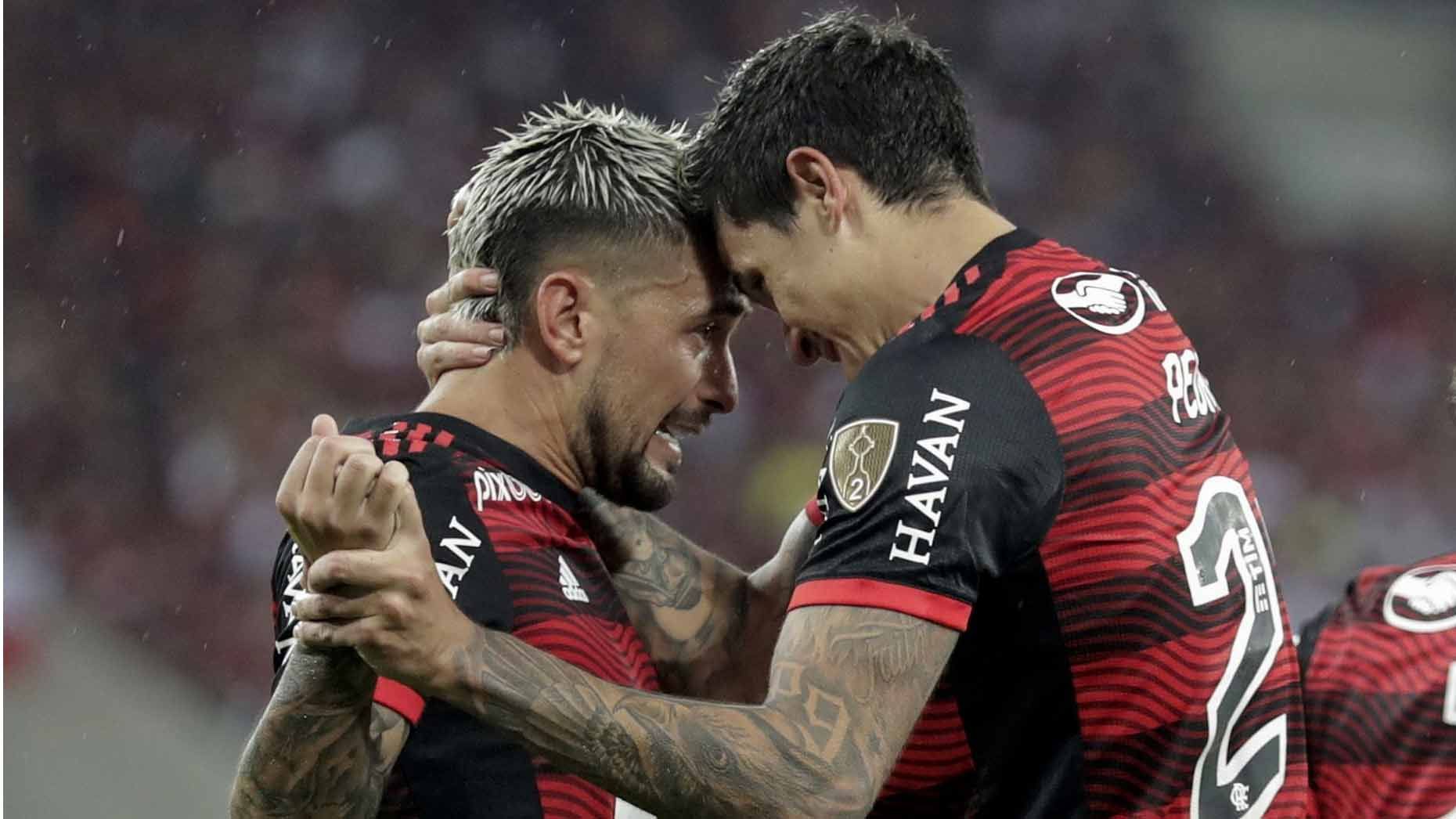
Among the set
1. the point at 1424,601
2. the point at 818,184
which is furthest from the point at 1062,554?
the point at 1424,601

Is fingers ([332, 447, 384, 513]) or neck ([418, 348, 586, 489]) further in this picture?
neck ([418, 348, 586, 489])

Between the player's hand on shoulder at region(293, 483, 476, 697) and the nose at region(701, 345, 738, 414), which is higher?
the nose at region(701, 345, 738, 414)

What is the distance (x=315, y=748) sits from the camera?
2.19 metres

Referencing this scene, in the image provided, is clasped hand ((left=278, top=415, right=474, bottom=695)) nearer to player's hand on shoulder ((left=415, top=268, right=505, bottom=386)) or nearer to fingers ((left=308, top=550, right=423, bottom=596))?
fingers ((left=308, top=550, right=423, bottom=596))

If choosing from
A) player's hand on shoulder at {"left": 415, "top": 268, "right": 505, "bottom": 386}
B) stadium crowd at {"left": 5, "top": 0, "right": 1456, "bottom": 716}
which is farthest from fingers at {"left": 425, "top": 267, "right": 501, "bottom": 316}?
stadium crowd at {"left": 5, "top": 0, "right": 1456, "bottom": 716}

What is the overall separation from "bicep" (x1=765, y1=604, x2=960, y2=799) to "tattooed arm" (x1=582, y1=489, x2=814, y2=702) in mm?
1139

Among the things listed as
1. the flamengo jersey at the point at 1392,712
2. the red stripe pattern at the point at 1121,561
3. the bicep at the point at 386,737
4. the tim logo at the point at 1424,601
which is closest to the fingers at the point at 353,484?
the bicep at the point at 386,737

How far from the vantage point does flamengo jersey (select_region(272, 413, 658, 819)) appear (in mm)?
2543

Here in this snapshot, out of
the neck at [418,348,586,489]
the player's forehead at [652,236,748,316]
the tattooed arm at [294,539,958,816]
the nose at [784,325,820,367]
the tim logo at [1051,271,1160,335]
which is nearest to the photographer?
the tattooed arm at [294,539,958,816]

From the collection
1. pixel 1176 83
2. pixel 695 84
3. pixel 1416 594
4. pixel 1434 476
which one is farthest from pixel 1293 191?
pixel 1416 594

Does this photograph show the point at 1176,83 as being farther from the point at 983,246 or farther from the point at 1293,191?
the point at 983,246

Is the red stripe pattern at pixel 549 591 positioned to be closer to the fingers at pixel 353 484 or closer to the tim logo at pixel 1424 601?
the fingers at pixel 353 484

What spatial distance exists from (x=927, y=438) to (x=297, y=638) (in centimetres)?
86

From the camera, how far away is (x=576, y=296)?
10.2 feet
